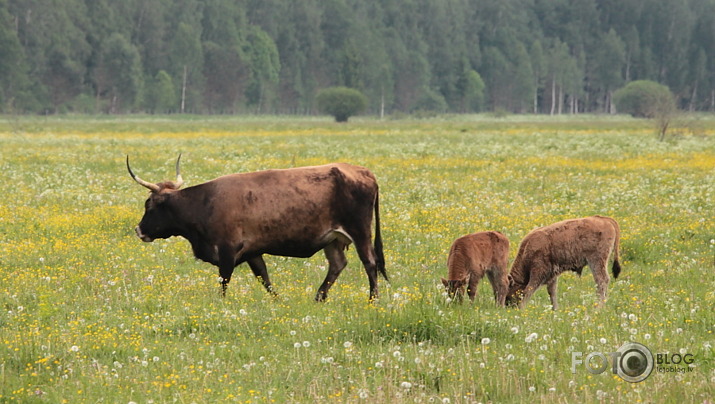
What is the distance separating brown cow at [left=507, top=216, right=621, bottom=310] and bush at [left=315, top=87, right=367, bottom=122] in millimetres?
99163

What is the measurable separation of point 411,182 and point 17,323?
17113 millimetres

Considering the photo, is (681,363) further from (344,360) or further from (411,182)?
(411,182)

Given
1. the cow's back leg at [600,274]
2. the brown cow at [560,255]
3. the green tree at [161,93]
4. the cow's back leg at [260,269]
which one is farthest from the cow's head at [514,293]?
the green tree at [161,93]

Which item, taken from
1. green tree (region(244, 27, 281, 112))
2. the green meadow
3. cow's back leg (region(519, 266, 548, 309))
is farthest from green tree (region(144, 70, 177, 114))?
Result: cow's back leg (region(519, 266, 548, 309))

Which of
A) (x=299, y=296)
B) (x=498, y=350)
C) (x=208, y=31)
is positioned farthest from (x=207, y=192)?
(x=208, y=31)

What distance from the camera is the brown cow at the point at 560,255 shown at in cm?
1111

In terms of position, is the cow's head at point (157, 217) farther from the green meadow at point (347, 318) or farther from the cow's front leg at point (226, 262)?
the cow's front leg at point (226, 262)

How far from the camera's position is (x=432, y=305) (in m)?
9.27

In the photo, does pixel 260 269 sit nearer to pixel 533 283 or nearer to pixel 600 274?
pixel 533 283

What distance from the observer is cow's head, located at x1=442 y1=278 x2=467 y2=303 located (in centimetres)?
1035

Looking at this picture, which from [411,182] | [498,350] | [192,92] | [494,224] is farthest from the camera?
[192,92]

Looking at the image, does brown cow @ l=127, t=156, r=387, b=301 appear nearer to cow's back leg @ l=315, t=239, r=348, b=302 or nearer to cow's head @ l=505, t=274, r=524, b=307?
cow's back leg @ l=315, t=239, r=348, b=302

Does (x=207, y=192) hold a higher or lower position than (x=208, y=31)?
lower

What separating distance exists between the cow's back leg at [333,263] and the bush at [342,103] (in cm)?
9879
